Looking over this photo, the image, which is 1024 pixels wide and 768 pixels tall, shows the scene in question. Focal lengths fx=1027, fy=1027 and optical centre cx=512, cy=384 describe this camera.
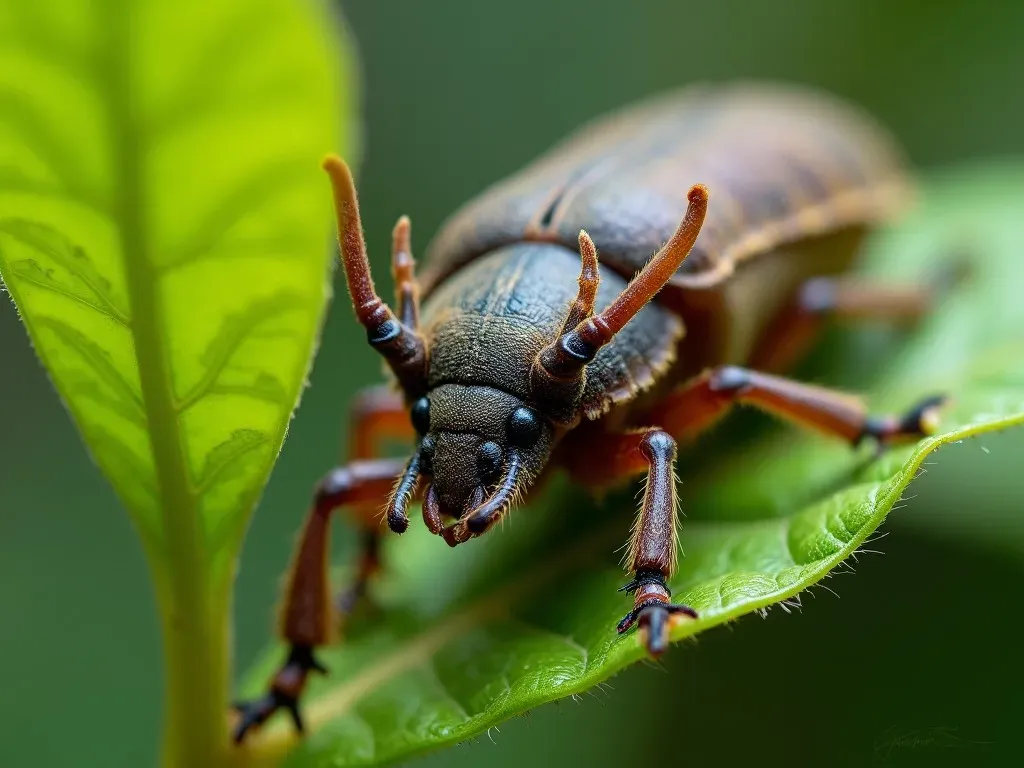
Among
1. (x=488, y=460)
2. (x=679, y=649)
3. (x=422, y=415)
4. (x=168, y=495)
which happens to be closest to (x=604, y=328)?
(x=488, y=460)

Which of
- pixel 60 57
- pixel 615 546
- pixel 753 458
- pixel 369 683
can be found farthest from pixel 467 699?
pixel 60 57

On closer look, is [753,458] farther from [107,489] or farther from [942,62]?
[942,62]

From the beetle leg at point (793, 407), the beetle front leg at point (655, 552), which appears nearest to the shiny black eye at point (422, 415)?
the beetle front leg at point (655, 552)

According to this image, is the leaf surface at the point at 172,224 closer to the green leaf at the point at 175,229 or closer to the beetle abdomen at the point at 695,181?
the green leaf at the point at 175,229

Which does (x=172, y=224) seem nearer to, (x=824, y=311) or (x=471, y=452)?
(x=471, y=452)

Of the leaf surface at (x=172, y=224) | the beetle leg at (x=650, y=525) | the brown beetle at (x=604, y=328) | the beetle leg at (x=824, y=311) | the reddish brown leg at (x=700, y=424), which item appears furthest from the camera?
the beetle leg at (x=824, y=311)

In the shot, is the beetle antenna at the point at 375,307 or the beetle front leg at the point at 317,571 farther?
the beetle front leg at the point at 317,571

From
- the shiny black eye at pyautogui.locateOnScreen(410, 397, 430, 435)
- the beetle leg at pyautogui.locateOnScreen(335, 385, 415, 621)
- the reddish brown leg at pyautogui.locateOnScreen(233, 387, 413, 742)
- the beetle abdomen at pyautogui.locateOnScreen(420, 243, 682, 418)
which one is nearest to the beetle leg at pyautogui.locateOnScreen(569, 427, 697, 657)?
the beetle abdomen at pyautogui.locateOnScreen(420, 243, 682, 418)
